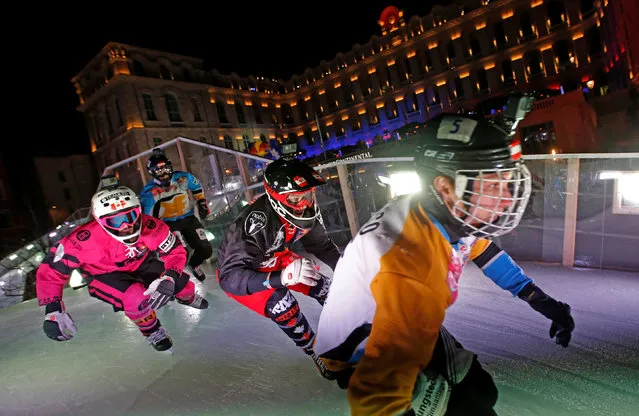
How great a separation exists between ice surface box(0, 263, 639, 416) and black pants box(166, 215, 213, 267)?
1.39 metres

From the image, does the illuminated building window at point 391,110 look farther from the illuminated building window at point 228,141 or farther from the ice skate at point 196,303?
the ice skate at point 196,303

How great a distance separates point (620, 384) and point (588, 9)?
4720cm

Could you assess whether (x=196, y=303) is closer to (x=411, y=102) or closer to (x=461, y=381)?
(x=461, y=381)

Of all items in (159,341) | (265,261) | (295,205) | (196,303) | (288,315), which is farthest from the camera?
(196,303)

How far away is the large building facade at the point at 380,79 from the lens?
38781mm

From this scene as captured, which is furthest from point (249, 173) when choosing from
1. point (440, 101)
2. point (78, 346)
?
point (440, 101)

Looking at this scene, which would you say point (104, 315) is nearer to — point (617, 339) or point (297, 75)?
point (617, 339)

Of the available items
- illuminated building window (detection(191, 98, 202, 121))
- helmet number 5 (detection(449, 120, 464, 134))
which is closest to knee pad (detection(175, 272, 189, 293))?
helmet number 5 (detection(449, 120, 464, 134))

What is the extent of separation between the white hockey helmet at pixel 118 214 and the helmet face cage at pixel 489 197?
3631 millimetres

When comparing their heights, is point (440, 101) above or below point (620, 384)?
above

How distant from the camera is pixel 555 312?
6.91 feet

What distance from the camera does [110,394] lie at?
11.9ft

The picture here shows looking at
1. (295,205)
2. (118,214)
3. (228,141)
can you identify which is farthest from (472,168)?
(228,141)

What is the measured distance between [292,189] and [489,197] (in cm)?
164
